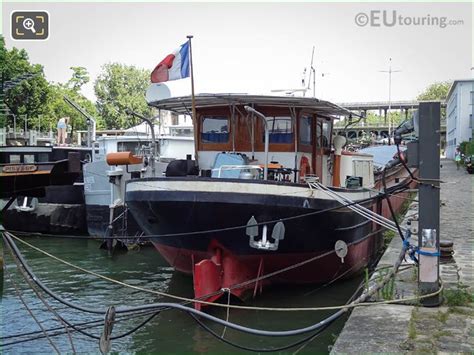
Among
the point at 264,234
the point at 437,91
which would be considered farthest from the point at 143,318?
the point at 437,91

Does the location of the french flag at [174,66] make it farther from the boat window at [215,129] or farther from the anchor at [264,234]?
the anchor at [264,234]

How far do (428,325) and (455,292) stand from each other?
1209 mm

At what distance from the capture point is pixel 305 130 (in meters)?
11.4

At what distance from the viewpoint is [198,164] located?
11.6 m

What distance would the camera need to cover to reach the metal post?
6457 millimetres

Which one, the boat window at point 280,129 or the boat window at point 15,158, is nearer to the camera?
the boat window at point 280,129

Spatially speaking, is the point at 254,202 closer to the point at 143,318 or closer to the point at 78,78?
the point at 143,318

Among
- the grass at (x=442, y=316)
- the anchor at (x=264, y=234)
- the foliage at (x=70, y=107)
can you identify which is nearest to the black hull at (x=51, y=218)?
the anchor at (x=264, y=234)

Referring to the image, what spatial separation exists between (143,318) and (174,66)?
465 centimetres

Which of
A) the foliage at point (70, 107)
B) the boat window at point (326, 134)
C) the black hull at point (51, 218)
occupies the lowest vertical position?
the black hull at point (51, 218)

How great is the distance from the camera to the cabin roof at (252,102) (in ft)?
34.1

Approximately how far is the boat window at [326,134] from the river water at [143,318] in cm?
296

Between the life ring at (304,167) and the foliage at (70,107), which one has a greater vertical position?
the foliage at (70,107)

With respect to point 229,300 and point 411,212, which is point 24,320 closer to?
point 229,300
